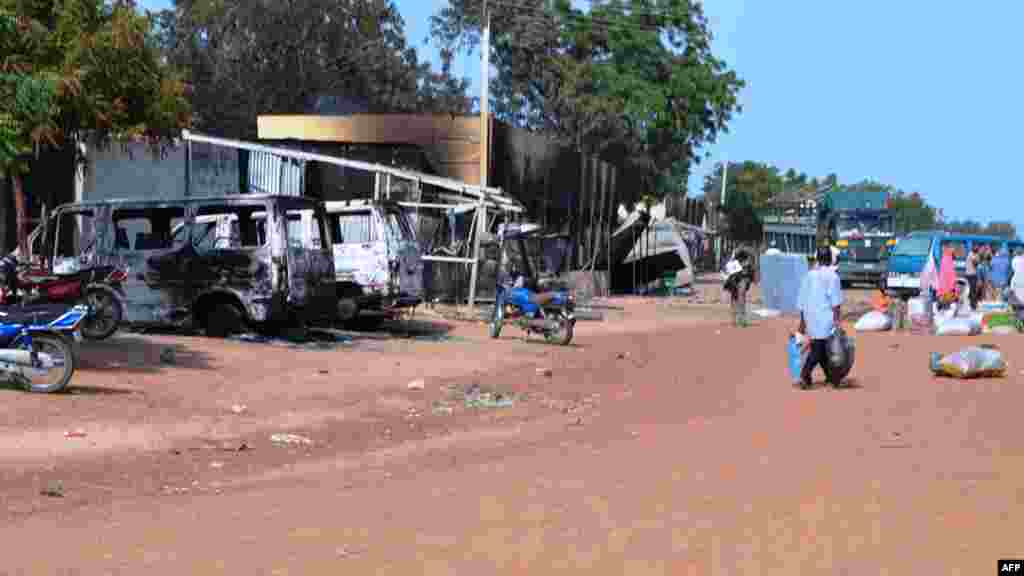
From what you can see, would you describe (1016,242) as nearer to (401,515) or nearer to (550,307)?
(550,307)

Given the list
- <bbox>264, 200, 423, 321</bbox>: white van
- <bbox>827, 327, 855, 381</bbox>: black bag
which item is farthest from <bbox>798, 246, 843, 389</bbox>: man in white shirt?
<bbox>264, 200, 423, 321</bbox>: white van

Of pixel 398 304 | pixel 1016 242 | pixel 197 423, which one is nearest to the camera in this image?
pixel 197 423

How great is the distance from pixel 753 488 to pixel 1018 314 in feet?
56.8

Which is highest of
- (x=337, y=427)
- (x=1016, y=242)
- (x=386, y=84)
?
(x=386, y=84)

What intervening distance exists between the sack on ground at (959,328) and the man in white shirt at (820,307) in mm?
9268

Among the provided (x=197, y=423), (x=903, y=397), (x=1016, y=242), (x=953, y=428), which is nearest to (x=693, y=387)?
(x=903, y=397)

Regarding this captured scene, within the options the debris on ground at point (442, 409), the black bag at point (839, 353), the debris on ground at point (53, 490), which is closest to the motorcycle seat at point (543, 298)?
the black bag at point (839, 353)

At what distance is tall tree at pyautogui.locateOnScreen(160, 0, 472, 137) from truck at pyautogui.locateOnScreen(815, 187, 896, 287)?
16.1 meters

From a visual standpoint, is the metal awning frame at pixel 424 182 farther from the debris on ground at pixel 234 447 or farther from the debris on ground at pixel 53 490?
the debris on ground at pixel 53 490

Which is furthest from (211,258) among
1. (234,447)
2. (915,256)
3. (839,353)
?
(915,256)

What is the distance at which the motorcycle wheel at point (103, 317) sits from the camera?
15.5m

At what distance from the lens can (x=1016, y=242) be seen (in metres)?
31.7

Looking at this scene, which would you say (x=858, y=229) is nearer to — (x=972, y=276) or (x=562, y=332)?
(x=972, y=276)
